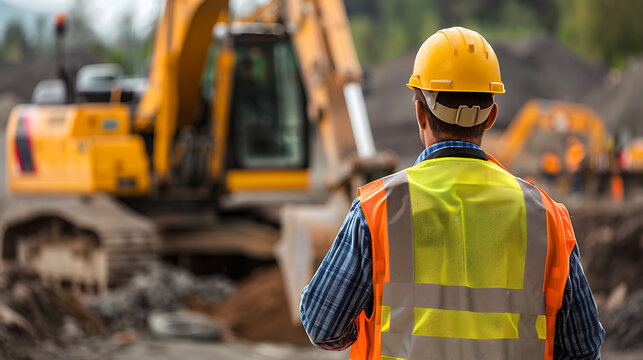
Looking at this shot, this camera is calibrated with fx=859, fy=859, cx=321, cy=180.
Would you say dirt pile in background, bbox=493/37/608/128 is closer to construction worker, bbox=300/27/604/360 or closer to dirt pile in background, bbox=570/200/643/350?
dirt pile in background, bbox=570/200/643/350

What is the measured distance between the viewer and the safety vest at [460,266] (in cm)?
172

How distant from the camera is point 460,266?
5.68 feet

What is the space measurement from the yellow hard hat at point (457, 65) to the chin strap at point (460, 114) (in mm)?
38

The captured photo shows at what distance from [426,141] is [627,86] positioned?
129ft

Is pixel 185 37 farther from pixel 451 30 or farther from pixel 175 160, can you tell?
pixel 451 30

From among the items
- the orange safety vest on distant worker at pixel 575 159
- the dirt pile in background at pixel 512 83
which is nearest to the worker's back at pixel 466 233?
the orange safety vest on distant worker at pixel 575 159

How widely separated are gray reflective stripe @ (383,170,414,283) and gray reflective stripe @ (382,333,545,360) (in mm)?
121

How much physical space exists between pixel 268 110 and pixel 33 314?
345 cm

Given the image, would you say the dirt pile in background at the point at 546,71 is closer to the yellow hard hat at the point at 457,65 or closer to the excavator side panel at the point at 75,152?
the excavator side panel at the point at 75,152

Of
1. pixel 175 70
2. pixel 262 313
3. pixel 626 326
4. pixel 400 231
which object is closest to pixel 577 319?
pixel 400 231

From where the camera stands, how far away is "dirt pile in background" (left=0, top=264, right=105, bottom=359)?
5969 mm

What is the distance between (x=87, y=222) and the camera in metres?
8.26

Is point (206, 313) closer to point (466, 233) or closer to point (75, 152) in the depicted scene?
point (75, 152)

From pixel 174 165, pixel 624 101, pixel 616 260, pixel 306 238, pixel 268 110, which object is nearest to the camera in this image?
pixel 306 238
